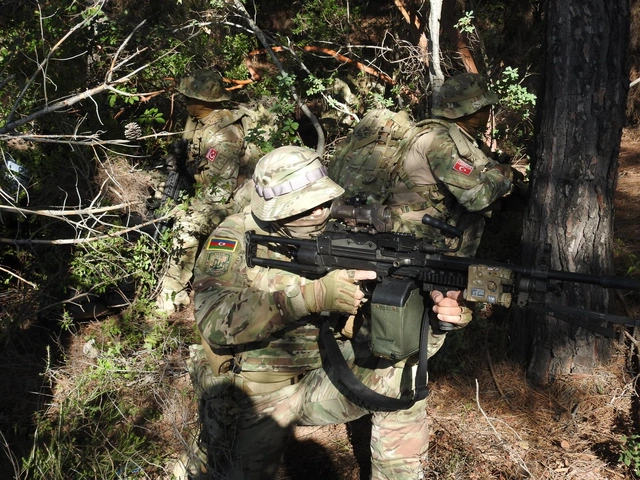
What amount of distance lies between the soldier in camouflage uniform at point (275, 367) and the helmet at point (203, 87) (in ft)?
12.1

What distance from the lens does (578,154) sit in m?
3.99

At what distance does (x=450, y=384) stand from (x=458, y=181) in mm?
1720

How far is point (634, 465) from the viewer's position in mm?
3498

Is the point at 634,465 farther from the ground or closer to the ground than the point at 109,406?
farther from the ground

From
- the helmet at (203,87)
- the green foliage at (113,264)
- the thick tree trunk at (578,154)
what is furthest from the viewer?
the helmet at (203,87)

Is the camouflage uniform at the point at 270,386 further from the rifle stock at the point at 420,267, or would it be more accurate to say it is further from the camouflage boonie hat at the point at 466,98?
the camouflage boonie hat at the point at 466,98

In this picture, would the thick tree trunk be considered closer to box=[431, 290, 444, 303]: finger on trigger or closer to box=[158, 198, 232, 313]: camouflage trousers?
box=[431, 290, 444, 303]: finger on trigger

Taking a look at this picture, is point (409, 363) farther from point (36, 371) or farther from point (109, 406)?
point (36, 371)

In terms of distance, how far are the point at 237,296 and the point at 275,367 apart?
0.57 m

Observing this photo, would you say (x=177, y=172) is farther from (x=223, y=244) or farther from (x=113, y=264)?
(x=223, y=244)

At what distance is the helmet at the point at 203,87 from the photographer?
22.2ft

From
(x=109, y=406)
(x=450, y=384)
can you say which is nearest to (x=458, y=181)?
(x=450, y=384)

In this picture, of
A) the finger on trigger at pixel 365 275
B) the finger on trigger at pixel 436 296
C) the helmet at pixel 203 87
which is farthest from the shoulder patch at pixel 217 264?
the helmet at pixel 203 87

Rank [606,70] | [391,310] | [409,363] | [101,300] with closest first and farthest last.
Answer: [391,310], [409,363], [606,70], [101,300]
